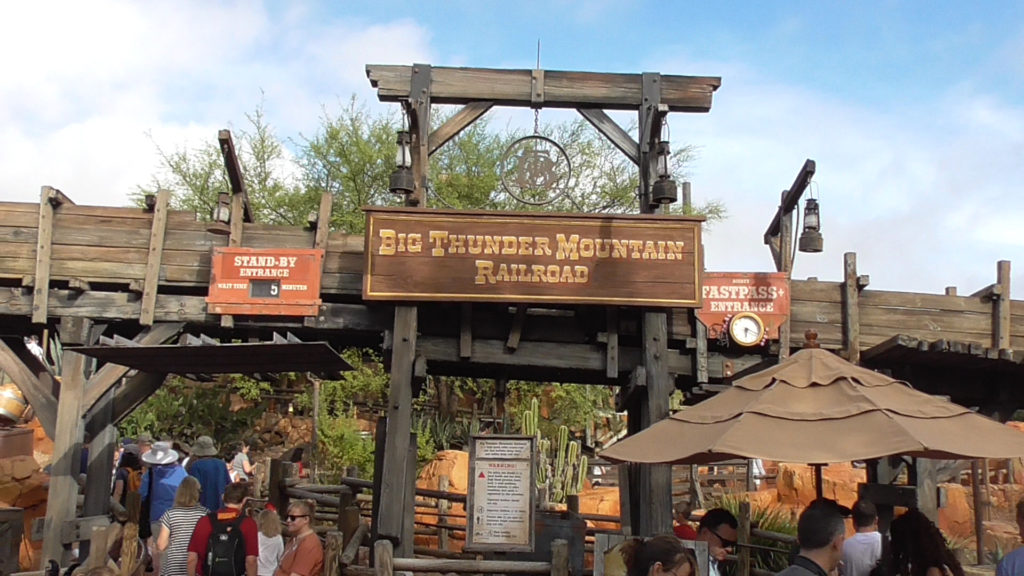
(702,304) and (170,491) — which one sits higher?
(702,304)

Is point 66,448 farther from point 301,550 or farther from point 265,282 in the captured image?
point 301,550

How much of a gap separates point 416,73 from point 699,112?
3.05 m

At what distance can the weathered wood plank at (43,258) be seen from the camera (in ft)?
31.7

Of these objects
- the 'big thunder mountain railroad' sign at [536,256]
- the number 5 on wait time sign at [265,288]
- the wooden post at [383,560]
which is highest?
the 'big thunder mountain railroad' sign at [536,256]

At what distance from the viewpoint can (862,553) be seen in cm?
558

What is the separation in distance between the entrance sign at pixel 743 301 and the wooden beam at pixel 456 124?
3.02m

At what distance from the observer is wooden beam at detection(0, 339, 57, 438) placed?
9773mm

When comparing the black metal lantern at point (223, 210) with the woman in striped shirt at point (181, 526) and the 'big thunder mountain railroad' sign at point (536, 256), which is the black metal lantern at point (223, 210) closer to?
the 'big thunder mountain railroad' sign at point (536, 256)

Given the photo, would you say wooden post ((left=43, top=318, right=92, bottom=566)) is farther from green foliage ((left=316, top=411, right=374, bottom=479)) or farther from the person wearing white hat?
green foliage ((left=316, top=411, right=374, bottom=479))

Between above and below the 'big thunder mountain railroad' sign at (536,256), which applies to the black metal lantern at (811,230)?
above

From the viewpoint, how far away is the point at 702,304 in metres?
9.24

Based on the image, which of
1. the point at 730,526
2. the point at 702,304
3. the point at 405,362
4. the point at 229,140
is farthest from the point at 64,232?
the point at 730,526

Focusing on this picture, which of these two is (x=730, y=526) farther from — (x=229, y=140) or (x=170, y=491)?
(x=229, y=140)

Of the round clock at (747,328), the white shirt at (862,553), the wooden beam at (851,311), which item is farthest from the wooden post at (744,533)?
the white shirt at (862,553)
